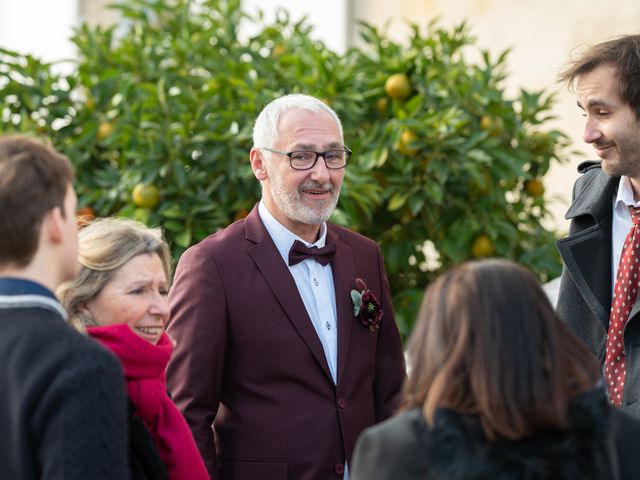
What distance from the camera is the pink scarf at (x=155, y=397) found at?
2607 millimetres

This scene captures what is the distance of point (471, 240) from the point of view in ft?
14.9

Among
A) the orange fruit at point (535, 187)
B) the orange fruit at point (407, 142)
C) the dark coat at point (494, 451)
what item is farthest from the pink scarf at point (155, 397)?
the orange fruit at point (535, 187)

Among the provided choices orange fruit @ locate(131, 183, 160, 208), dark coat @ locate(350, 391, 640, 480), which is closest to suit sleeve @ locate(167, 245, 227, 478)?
orange fruit @ locate(131, 183, 160, 208)

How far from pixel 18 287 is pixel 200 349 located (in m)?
1.04

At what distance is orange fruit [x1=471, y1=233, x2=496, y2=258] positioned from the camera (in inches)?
177

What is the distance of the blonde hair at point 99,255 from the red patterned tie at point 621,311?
4.43 ft

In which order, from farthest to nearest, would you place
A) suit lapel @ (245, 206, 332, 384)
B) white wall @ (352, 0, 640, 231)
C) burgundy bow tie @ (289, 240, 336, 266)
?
white wall @ (352, 0, 640, 231), burgundy bow tie @ (289, 240, 336, 266), suit lapel @ (245, 206, 332, 384)

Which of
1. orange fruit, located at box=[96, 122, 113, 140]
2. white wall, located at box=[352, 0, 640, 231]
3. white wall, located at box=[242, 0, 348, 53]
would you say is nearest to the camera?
orange fruit, located at box=[96, 122, 113, 140]

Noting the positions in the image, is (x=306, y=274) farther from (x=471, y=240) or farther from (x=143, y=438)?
(x=471, y=240)

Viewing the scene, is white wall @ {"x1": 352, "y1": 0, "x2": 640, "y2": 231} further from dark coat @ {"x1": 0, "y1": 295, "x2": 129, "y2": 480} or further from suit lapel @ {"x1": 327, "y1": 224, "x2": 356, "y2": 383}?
dark coat @ {"x1": 0, "y1": 295, "x2": 129, "y2": 480}

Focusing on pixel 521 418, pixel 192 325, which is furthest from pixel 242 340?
pixel 521 418

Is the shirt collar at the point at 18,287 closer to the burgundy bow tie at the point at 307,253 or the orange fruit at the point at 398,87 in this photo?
the burgundy bow tie at the point at 307,253

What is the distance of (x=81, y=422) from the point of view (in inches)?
80.0

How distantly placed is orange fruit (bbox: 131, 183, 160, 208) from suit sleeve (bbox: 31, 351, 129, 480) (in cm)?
220
